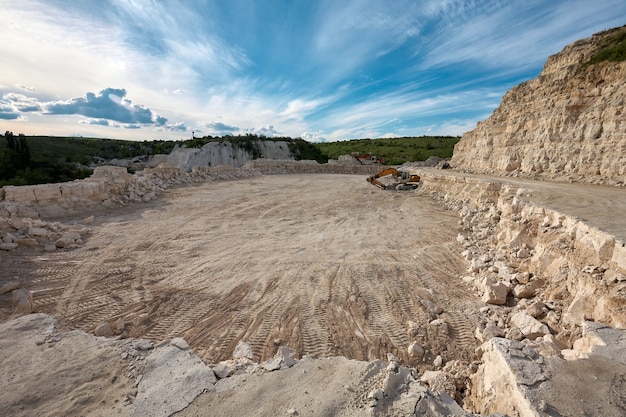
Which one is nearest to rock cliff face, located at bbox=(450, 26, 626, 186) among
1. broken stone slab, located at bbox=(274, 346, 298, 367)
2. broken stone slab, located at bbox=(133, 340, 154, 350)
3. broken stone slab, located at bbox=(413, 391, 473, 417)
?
broken stone slab, located at bbox=(413, 391, 473, 417)

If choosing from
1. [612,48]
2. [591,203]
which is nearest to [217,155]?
[612,48]

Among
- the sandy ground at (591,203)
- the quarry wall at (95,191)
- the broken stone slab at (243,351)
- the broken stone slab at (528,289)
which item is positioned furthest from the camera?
the quarry wall at (95,191)

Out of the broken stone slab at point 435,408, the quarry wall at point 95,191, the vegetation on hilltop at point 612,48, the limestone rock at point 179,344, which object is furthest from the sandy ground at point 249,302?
the vegetation on hilltop at point 612,48

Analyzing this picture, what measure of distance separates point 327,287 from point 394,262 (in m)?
2.10

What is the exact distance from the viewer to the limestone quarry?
278cm

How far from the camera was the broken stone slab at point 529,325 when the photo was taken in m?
3.91

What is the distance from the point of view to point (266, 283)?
594 centimetres

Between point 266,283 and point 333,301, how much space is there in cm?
150

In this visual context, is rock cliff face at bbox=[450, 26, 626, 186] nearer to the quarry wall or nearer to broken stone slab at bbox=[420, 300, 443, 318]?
broken stone slab at bbox=[420, 300, 443, 318]

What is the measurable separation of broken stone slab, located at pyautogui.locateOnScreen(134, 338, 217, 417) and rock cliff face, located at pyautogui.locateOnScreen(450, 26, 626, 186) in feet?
43.9

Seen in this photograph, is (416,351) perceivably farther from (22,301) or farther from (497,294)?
(22,301)

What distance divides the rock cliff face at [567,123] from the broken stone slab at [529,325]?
906 centimetres

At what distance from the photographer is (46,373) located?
314 centimetres

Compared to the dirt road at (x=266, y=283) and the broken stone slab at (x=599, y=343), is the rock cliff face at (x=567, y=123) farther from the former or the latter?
the broken stone slab at (x=599, y=343)
